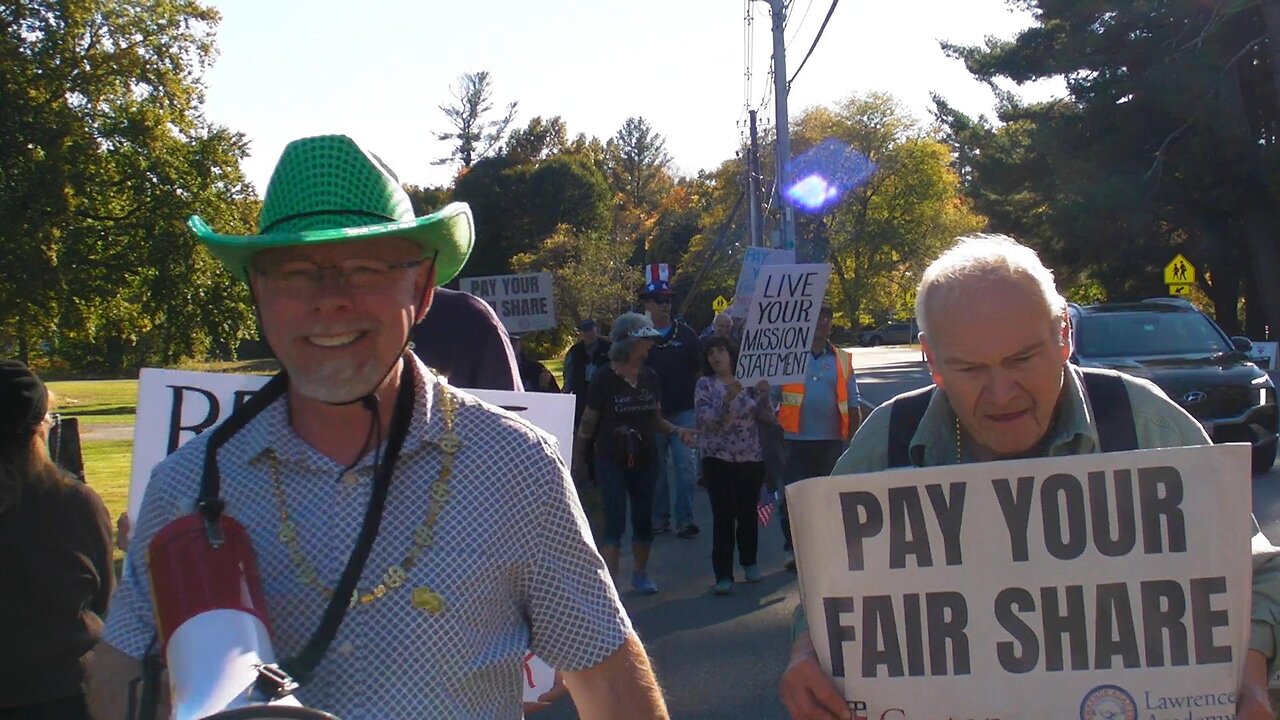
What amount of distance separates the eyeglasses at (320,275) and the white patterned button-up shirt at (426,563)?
19 cm

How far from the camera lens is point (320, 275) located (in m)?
2.15

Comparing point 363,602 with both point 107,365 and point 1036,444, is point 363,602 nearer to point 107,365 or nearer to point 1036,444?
point 1036,444

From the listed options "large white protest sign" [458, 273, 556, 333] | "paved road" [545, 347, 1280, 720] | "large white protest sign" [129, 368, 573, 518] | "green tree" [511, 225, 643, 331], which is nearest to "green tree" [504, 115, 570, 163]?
"green tree" [511, 225, 643, 331]

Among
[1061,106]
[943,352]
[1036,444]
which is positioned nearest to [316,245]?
[943,352]

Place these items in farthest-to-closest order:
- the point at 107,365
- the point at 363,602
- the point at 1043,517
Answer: the point at 107,365
the point at 1043,517
the point at 363,602

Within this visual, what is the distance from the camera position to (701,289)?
73.4 meters

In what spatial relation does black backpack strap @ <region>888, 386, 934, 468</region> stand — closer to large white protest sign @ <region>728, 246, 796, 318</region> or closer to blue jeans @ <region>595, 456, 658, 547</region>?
blue jeans @ <region>595, 456, 658, 547</region>

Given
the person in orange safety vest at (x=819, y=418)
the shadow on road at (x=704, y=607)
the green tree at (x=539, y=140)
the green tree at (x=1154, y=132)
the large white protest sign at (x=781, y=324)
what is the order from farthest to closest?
1. the green tree at (x=539, y=140)
2. the green tree at (x=1154, y=132)
3. the large white protest sign at (x=781, y=324)
4. the person in orange safety vest at (x=819, y=418)
5. the shadow on road at (x=704, y=607)

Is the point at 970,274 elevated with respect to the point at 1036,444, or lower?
elevated

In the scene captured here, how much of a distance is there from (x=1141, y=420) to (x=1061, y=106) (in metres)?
37.7

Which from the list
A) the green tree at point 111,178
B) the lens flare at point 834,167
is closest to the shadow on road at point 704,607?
the green tree at point 111,178

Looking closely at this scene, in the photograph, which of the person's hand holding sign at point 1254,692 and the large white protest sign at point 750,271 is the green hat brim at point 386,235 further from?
the large white protest sign at point 750,271

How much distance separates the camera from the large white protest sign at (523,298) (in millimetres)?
16438

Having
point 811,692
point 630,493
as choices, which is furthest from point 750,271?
point 811,692
